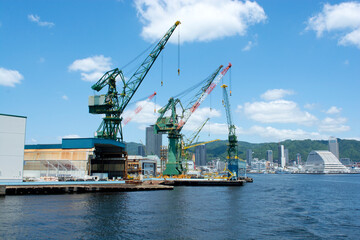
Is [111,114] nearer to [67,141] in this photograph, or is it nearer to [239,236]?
[67,141]

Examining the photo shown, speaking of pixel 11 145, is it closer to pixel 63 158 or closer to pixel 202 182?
pixel 63 158

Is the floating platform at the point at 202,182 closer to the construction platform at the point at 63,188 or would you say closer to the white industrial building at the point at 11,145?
the construction platform at the point at 63,188

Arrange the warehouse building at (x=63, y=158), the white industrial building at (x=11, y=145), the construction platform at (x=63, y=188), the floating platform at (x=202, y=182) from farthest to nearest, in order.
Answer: the floating platform at (x=202, y=182)
the warehouse building at (x=63, y=158)
the construction platform at (x=63, y=188)
the white industrial building at (x=11, y=145)

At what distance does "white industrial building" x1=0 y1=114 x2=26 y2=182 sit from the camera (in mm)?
54500

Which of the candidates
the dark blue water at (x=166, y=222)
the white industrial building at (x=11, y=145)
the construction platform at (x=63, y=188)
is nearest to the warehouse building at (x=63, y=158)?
the construction platform at (x=63, y=188)

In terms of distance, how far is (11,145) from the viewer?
55.2 meters

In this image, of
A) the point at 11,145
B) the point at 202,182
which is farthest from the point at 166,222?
the point at 202,182

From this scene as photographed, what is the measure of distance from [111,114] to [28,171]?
30027mm

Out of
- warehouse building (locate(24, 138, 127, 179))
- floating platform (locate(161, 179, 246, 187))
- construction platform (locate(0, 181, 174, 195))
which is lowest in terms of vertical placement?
floating platform (locate(161, 179, 246, 187))

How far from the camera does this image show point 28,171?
8038 cm

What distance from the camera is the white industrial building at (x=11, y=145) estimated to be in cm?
5450

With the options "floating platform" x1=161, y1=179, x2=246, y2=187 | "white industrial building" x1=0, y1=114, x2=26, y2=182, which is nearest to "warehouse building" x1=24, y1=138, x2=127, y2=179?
"white industrial building" x1=0, y1=114, x2=26, y2=182

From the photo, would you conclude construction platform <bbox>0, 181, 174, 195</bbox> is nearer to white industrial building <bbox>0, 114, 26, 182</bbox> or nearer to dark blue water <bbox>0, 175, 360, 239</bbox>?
white industrial building <bbox>0, 114, 26, 182</bbox>

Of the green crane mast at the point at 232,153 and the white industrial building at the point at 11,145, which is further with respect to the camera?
the green crane mast at the point at 232,153
